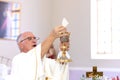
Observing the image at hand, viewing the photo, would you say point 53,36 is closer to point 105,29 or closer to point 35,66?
point 35,66

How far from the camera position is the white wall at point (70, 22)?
350 cm

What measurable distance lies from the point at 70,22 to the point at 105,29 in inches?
22.0

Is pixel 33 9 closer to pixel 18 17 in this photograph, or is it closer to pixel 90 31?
pixel 18 17

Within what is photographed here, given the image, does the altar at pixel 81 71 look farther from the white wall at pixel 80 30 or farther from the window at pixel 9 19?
the window at pixel 9 19

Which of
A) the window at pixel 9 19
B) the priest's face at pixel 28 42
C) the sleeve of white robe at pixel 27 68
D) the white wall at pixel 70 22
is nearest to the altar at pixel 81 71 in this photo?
the white wall at pixel 70 22

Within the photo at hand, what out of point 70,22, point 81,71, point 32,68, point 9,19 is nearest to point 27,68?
point 32,68

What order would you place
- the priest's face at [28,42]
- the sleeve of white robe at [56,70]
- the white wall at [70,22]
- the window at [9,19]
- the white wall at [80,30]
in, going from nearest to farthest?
1. the sleeve of white robe at [56,70]
2. the priest's face at [28,42]
3. the window at [9,19]
4. the white wall at [70,22]
5. the white wall at [80,30]

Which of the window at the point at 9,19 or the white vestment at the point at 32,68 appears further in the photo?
the window at the point at 9,19

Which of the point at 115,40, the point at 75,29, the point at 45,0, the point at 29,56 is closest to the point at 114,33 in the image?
the point at 115,40

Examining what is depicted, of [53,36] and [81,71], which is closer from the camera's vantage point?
[53,36]

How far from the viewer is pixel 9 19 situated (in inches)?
135

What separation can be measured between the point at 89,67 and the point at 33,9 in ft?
4.06

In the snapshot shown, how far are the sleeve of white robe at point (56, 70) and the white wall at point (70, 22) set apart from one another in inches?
79.3

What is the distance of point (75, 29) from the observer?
12.4 ft
